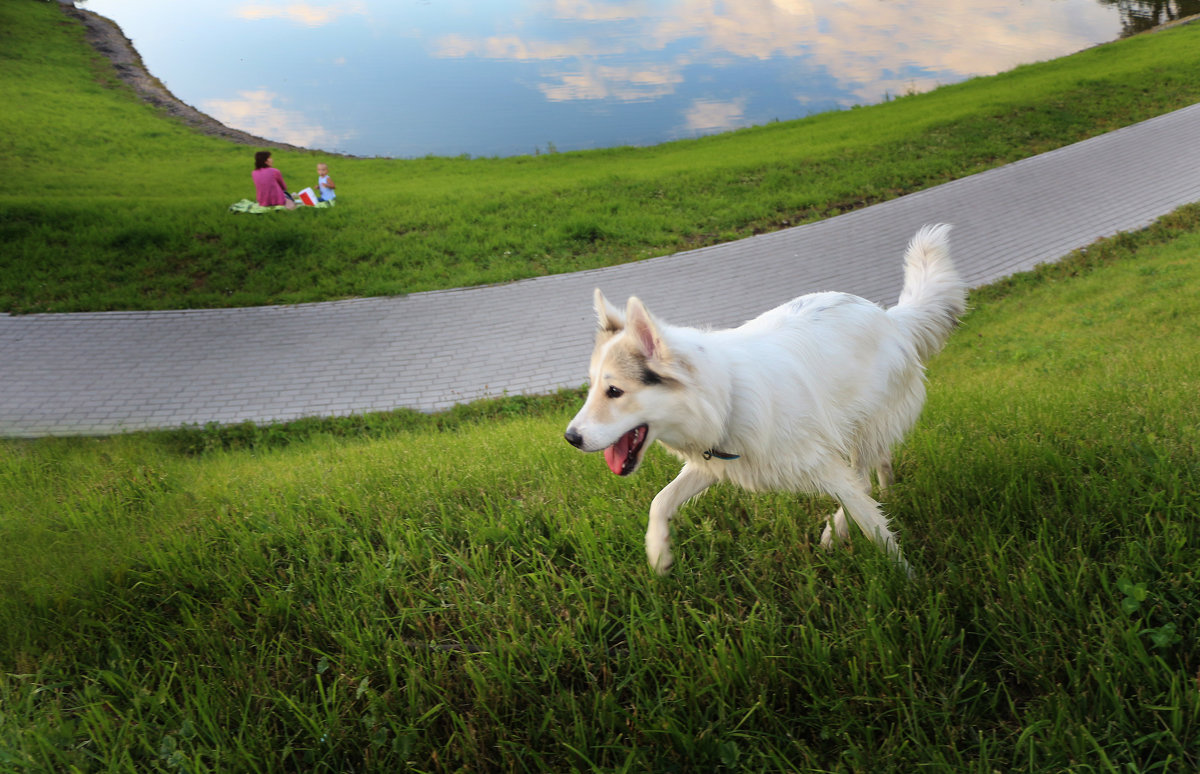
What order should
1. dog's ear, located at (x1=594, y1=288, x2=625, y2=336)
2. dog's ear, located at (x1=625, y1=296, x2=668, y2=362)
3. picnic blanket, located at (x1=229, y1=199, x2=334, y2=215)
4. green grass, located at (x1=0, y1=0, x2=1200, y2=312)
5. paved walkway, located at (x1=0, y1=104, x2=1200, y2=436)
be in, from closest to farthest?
dog's ear, located at (x1=625, y1=296, x2=668, y2=362) → dog's ear, located at (x1=594, y1=288, x2=625, y2=336) → paved walkway, located at (x1=0, y1=104, x2=1200, y2=436) → green grass, located at (x1=0, y1=0, x2=1200, y2=312) → picnic blanket, located at (x1=229, y1=199, x2=334, y2=215)

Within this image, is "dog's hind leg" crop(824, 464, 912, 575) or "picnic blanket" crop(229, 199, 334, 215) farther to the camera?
"picnic blanket" crop(229, 199, 334, 215)

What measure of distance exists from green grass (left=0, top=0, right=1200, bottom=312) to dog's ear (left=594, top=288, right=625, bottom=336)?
9.55 metres

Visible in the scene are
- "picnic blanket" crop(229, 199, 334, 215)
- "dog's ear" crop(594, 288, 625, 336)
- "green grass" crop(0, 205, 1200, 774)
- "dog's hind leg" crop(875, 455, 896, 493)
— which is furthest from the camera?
"picnic blanket" crop(229, 199, 334, 215)

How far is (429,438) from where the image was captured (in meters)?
7.07

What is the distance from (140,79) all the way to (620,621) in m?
33.0

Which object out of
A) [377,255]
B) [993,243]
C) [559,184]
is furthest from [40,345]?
[993,243]

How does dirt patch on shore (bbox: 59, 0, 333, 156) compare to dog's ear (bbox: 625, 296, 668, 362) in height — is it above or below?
above

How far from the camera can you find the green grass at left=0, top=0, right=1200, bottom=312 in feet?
40.8

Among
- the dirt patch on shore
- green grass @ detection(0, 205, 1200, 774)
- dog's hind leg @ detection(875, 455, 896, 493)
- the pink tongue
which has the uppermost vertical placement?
the dirt patch on shore

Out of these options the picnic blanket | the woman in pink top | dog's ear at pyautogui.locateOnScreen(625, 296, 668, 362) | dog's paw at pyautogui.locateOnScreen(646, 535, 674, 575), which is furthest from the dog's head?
the woman in pink top

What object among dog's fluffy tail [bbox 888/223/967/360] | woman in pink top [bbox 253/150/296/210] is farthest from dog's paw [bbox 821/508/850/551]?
woman in pink top [bbox 253/150/296/210]

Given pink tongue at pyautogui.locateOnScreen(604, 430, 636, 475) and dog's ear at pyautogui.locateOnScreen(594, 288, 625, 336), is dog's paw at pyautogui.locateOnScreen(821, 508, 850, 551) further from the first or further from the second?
dog's ear at pyautogui.locateOnScreen(594, 288, 625, 336)

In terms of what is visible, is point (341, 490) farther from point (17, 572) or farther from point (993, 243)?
point (993, 243)

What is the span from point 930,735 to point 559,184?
15.3 m
